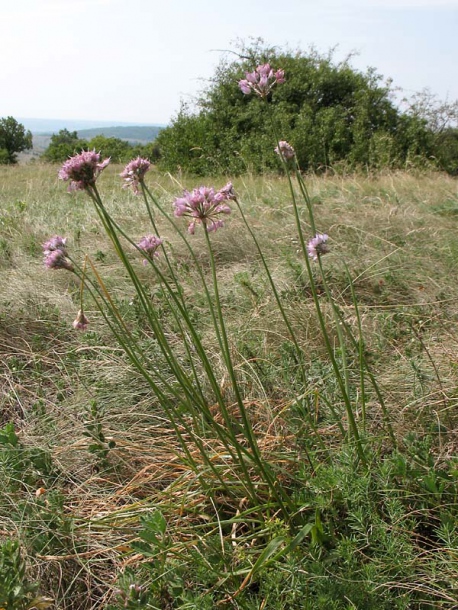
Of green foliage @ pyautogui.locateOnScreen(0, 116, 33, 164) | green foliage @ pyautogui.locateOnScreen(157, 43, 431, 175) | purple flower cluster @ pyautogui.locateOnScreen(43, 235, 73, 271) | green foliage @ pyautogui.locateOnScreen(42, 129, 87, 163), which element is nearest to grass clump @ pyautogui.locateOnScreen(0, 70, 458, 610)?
purple flower cluster @ pyautogui.locateOnScreen(43, 235, 73, 271)

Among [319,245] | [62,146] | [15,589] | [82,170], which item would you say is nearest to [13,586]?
[15,589]

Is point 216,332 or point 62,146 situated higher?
point 62,146

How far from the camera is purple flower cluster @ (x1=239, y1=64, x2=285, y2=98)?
1.48 meters

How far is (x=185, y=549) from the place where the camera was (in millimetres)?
1533

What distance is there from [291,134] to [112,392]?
9523 millimetres

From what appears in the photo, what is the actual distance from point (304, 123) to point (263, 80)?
10220mm

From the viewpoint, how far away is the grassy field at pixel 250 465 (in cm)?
135

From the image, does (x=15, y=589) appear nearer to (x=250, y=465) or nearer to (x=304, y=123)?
(x=250, y=465)

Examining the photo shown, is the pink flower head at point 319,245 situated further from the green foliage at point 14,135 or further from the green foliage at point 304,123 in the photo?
the green foliage at point 14,135

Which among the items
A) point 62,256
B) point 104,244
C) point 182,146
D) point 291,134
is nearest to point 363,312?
point 62,256

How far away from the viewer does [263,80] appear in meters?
1.48

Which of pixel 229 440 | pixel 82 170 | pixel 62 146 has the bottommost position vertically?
pixel 229 440

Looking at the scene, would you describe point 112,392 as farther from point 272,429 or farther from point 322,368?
point 322,368

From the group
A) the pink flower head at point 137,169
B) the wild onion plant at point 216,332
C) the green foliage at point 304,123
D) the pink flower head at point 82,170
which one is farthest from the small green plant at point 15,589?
the green foliage at point 304,123
